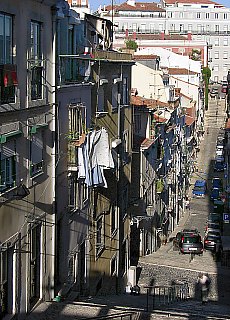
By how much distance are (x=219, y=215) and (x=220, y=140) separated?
2958 cm

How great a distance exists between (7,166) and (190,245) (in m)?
24.6

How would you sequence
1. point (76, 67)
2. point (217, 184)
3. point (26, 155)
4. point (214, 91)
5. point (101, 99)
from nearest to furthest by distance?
point (26, 155), point (76, 67), point (101, 99), point (217, 184), point (214, 91)

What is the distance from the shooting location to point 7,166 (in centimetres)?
1366

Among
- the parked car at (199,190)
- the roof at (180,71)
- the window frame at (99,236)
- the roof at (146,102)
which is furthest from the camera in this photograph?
the roof at (180,71)

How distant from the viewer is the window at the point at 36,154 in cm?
1508

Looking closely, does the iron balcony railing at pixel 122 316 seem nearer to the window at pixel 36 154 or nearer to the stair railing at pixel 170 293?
the window at pixel 36 154

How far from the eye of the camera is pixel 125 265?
29406 millimetres

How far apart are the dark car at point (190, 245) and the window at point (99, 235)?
14004 millimetres

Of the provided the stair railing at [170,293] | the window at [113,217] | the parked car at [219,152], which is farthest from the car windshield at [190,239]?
the parked car at [219,152]

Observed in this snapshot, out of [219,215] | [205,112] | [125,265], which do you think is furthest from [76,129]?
[205,112]

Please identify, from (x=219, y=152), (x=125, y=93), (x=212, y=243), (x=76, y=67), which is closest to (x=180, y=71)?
(x=219, y=152)

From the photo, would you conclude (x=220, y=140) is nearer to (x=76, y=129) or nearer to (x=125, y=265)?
(x=125, y=265)

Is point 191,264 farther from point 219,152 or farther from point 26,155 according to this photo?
point 219,152

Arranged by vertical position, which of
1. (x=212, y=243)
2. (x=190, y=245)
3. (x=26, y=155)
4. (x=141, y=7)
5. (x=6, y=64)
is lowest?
(x=212, y=243)
